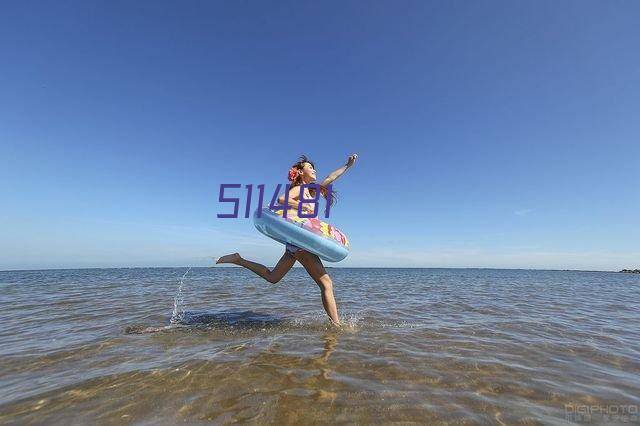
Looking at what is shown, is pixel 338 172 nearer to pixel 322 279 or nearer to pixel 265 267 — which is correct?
pixel 322 279

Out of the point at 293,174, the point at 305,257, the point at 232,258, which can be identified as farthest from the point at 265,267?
the point at 293,174

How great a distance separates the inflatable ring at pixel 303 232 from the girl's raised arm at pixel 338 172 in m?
0.67

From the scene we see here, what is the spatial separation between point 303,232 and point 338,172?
1.25 metres

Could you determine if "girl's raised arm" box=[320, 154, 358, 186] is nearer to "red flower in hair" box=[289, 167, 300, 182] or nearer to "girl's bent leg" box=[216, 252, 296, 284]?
"red flower in hair" box=[289, 167, 300, 182]

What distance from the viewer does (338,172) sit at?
593 cm

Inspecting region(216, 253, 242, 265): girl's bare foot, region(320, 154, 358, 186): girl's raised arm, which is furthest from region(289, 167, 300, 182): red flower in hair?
region(216, 253, 242, 265): girl's bare foot

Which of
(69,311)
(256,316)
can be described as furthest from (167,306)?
(256,316)

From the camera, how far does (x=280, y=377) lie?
11.0ft

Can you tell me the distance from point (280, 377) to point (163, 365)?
4.36 ft

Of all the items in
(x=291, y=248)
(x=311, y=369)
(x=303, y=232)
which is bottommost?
(x=311, y=369)

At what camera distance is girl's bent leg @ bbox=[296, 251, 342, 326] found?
18.7 feet

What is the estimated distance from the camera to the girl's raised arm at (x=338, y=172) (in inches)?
230

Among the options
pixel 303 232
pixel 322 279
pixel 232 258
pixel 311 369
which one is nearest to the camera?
pixel 311 369

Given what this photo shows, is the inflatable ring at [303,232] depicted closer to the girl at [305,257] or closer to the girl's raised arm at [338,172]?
the girl at [305,257]
